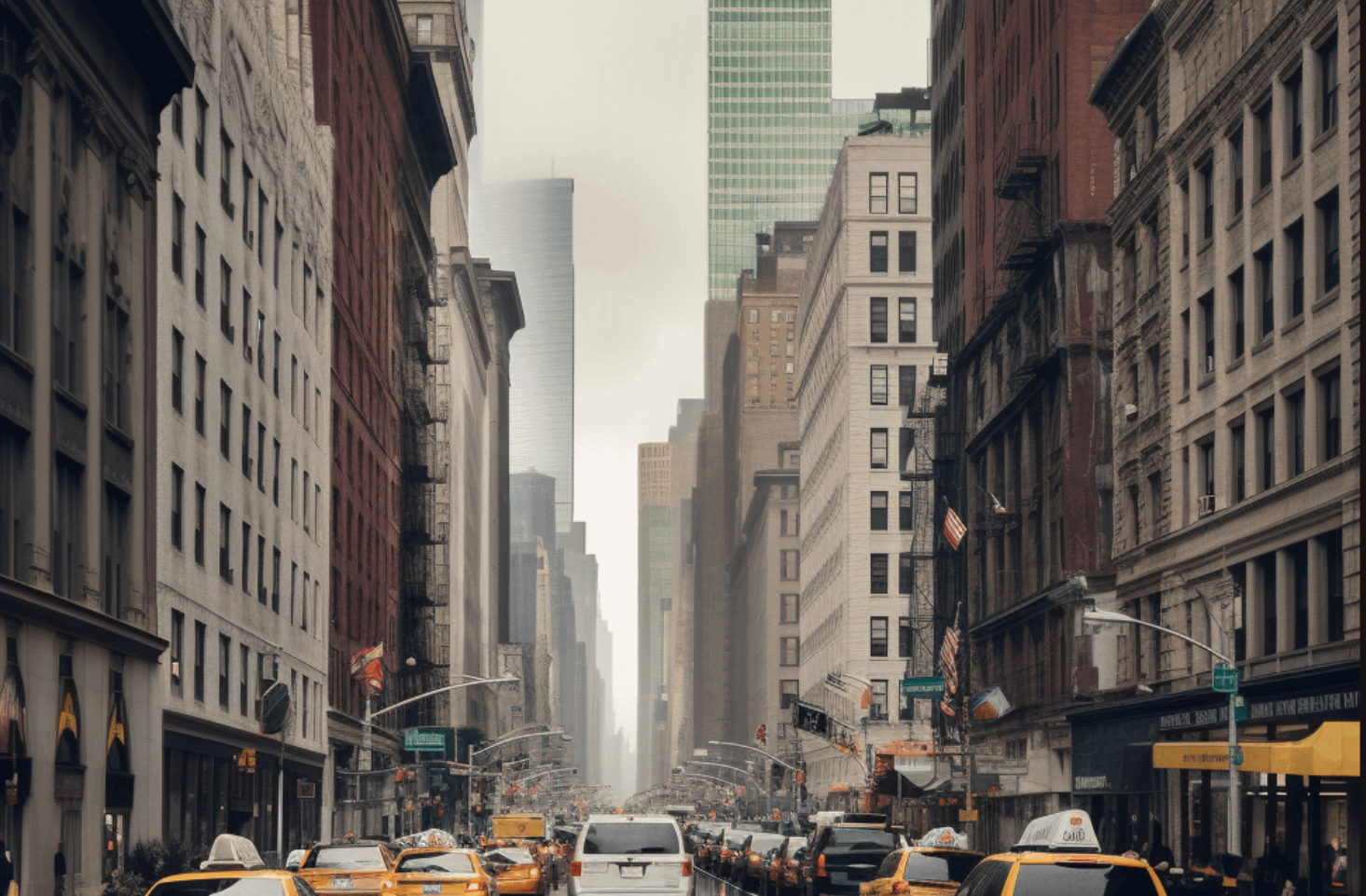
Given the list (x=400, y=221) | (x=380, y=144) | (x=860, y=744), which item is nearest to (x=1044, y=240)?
(x=380, y=144)

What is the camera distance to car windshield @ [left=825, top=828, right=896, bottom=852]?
37312 mm

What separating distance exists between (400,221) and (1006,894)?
9262cm

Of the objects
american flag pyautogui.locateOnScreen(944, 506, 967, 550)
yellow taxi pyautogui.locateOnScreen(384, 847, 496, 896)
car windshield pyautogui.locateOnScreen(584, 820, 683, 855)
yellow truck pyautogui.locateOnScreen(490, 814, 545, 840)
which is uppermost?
american flag pyautogui.locateOnScreen(944, 506, 967, 550)

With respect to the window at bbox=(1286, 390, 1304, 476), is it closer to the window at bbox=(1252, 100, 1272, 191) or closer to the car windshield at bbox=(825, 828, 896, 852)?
the window at bbox=(1252, 100, 1272, 191)

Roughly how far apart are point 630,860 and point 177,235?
2611 centimetres

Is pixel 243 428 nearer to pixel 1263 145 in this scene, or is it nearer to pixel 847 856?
pixel 847 856

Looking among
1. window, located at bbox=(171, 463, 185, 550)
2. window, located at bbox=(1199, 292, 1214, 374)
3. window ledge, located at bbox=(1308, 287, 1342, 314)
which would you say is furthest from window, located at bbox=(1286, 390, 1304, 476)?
window, located at bbox=(171, 463, 185, 550)

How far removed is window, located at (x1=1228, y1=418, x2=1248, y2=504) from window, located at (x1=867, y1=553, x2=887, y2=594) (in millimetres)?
83094

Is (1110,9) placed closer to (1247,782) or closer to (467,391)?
(1247,782)

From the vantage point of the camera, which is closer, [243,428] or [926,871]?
[926,871]

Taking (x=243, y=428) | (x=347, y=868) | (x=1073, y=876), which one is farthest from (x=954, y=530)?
(x=1073, y=876)

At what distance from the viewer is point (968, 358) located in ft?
283

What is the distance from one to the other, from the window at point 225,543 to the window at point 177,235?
26.0ft

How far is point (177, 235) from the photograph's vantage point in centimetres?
4912
